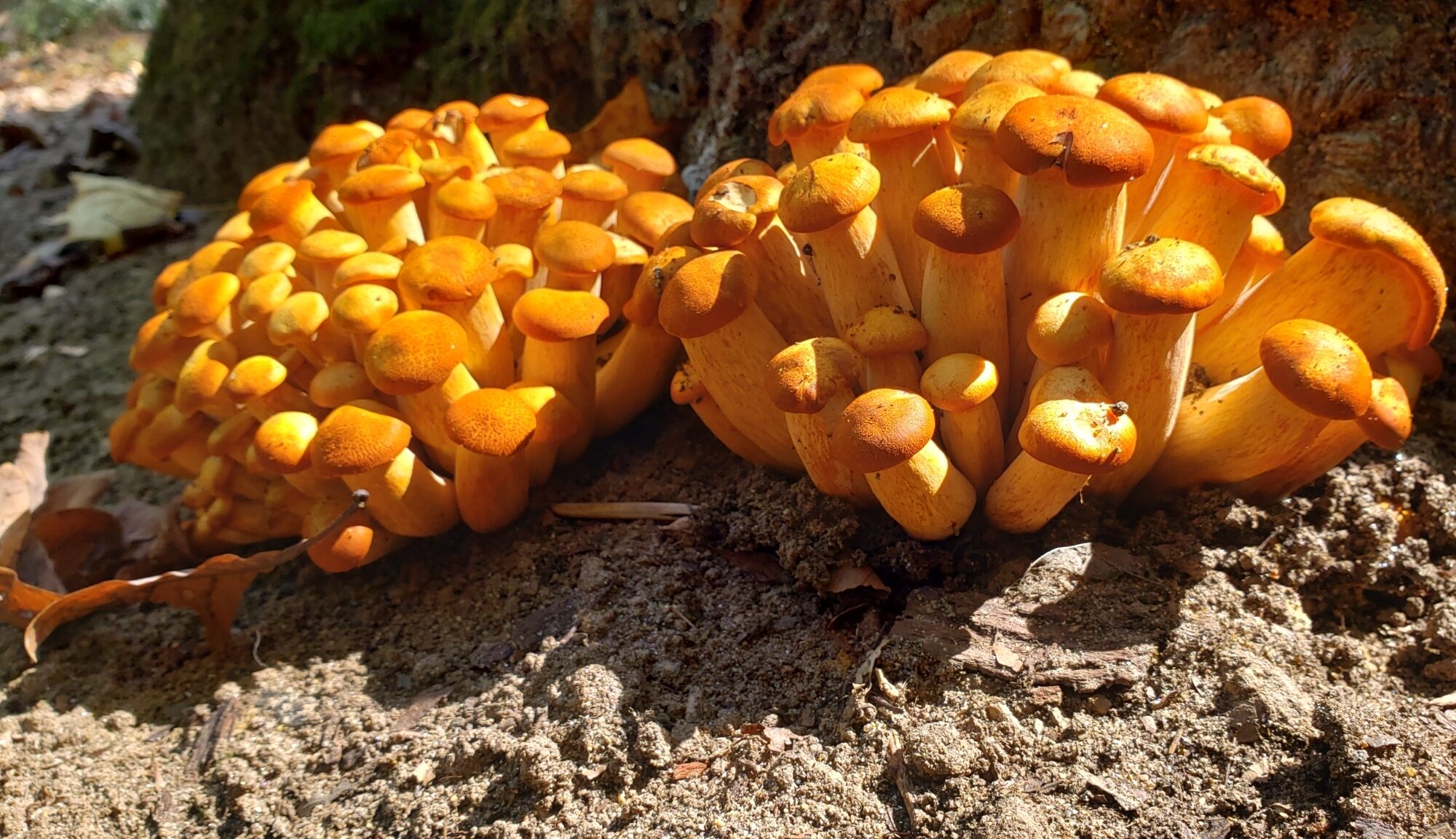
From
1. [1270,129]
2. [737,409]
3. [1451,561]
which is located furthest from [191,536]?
[1451,561]

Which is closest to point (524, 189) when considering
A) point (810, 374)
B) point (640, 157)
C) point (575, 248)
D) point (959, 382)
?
point (575, 248)

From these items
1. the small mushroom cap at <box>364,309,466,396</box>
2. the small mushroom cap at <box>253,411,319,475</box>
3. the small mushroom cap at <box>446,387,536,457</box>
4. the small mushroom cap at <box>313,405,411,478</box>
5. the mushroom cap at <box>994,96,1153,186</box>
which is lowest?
the small mushroom cap at <box>253,411,319,475</box>

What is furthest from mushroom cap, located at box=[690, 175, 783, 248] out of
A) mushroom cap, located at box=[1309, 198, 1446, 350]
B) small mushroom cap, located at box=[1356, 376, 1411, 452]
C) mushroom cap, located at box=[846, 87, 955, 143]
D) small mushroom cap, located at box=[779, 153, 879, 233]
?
small mushroom cap, located at box=[1356, 376, 1411, 452]

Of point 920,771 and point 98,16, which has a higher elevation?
point 920,771

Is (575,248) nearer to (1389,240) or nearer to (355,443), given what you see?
(355,443)

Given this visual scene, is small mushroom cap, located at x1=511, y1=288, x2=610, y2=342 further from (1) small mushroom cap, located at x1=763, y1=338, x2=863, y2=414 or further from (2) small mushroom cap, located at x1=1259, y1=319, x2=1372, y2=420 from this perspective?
(2) small mushroom cap, located at x1=1259, y1=319, x2=1372, y2=420

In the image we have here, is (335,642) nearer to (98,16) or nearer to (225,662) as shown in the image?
(225,662)
